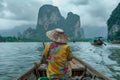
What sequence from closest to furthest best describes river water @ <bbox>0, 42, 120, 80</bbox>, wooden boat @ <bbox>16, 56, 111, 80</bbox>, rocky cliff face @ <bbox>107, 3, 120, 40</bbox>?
wooden boat @ <bbox>16, 56, 111, 80</bbox>
river water @ <bbox>0, 42, 120, 80</bbox>
rocky cliff face @ <bbox>107, 3, 120, 40</bbox>

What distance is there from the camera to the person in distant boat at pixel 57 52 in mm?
6305

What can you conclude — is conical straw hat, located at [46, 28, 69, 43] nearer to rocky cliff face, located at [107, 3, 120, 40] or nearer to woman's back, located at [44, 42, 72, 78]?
woman's back, located at [44, 42, 72, 78]

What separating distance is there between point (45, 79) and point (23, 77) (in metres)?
3.53

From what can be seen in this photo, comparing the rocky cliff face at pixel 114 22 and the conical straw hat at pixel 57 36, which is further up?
the rocky cliff face at pixel 114 22

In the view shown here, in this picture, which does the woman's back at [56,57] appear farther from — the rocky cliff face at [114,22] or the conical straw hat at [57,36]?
the rocky cliff face at [114,22]

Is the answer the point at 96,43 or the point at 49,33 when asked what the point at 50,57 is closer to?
the point at 49,33

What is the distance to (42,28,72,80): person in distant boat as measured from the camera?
6.30m

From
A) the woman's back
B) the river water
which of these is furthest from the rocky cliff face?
the woman's back

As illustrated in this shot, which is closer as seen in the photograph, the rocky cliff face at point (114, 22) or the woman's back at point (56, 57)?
the woman's back at point (56, 57)

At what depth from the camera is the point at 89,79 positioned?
11.4 m

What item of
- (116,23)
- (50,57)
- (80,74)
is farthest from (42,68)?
(116,23)

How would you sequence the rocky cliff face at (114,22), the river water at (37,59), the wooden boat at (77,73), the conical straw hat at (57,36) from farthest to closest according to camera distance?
1. the rocky cliff face at (114,22)
2. the river water at (37,59)
3. the wooden boat at (77,73)
4. the conical straw hat at (57,36)

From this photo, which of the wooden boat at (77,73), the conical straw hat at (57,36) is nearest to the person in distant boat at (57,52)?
the conical straw hat at (57,36)

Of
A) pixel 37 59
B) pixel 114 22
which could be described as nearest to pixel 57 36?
pixel 37 59
